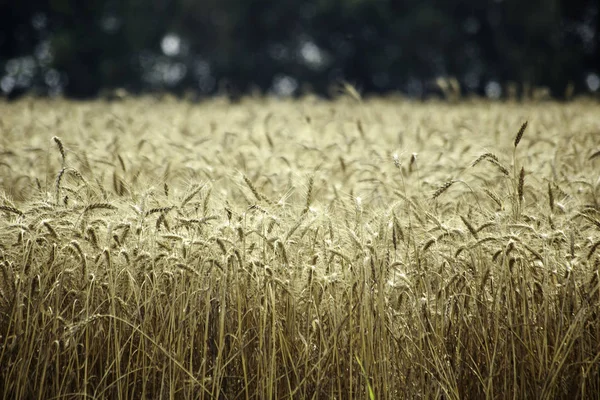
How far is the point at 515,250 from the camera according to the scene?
10.3 ft

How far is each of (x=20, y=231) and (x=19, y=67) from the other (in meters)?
26.5

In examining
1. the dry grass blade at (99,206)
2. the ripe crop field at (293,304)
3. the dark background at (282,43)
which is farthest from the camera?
the dark background at (282,43)

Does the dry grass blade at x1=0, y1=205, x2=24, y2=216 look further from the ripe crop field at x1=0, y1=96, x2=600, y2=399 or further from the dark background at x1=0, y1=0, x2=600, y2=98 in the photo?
the dark background at x1=0, y1=0, x2=600, y2=98

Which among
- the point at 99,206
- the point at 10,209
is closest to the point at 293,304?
the point at 99,206

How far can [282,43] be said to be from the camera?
2858cm

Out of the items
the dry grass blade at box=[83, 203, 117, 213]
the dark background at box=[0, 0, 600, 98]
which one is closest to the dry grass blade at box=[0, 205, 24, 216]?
the dry grass blade at box=[83, 203, 117, 213]

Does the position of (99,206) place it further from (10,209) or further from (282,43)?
(282,43)

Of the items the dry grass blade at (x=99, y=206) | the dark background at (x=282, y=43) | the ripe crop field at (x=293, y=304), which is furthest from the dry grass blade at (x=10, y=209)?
the dark background at (x=282, y=43)

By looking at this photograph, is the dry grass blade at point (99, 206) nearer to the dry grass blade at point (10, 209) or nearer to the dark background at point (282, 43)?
the dry grass blade at point (10, 209)

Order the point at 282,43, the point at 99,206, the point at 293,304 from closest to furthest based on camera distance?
the point at 293,304
the point at 99,206
the point at 282,43

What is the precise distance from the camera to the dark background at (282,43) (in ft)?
84.2

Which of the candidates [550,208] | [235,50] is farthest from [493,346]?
[235,50]

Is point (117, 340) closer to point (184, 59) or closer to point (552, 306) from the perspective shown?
point (552, 306)

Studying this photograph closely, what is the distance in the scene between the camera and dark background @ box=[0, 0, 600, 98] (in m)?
25.7
